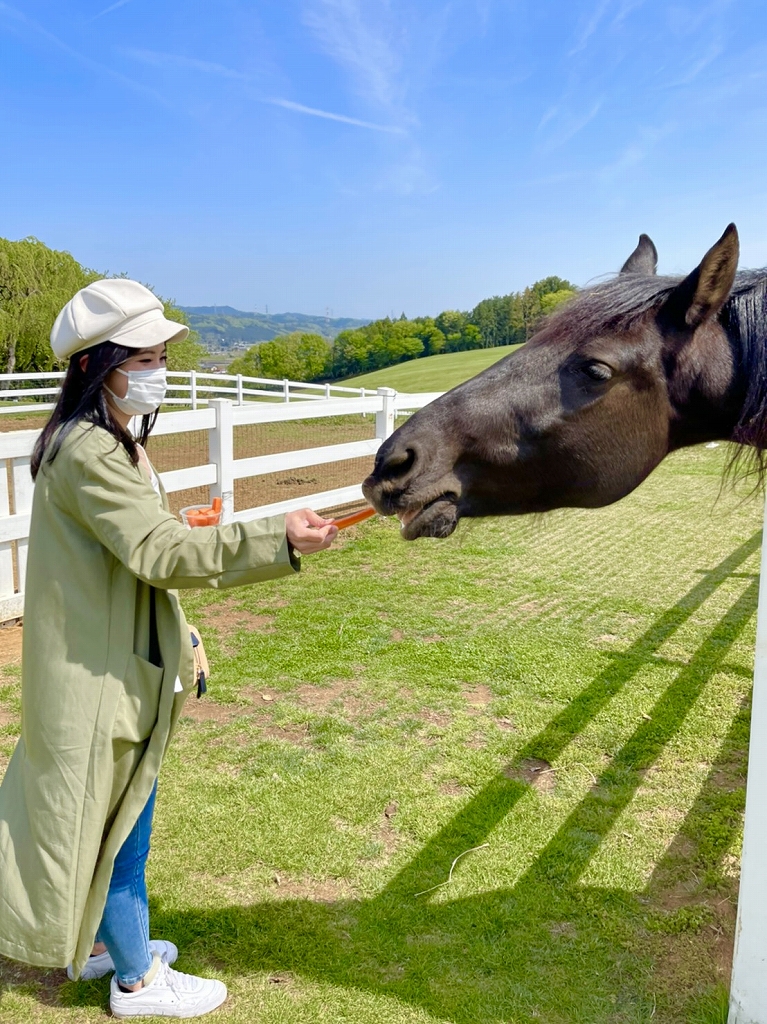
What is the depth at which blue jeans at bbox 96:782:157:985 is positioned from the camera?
206cm

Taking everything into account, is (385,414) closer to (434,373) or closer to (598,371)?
Result: (598,371)

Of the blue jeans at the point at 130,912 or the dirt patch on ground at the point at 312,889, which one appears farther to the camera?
the dirt patch on ground at the point at 312,889

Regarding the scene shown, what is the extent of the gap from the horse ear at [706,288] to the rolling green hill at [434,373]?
38.6 m

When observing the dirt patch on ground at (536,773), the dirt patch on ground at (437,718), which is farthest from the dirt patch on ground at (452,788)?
the dirt patch on ground at (437,718)

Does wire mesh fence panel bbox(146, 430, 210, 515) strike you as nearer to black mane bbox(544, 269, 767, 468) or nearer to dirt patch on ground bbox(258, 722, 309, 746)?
dirt patch on ground bbox(258, 722, 309, 746)

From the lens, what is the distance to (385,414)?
9.52 m

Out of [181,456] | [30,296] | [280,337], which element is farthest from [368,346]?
[181,456]

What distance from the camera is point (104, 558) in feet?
6.08

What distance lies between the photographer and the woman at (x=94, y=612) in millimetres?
1776

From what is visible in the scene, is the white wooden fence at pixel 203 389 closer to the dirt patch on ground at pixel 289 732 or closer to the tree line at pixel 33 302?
the tree line at pixel 33 302

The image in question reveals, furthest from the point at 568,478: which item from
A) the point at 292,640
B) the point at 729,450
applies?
the point at 292,640

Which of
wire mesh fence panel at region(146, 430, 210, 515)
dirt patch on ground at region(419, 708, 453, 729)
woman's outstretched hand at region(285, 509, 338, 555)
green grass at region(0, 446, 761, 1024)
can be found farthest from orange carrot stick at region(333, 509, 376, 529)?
wire mesh fence panel at region(146, 430, 210, 515)

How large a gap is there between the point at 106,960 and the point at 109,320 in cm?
210

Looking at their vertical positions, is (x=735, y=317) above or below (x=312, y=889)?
above
